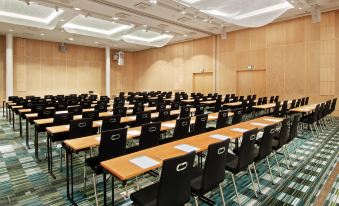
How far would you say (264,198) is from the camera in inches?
123

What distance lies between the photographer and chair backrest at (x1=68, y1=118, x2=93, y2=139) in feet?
13.0

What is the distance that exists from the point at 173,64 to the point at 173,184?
16487 millimetres

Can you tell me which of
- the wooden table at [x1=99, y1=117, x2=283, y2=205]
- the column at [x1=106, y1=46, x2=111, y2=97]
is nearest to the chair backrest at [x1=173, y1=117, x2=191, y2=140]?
the wooden table at [x1=99, y1=117, x2=283, y2=205]

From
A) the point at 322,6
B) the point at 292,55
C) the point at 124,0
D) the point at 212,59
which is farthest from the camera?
the point at 212,59

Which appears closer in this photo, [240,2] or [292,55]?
[240,2]

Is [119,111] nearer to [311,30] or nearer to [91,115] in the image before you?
[91,115]

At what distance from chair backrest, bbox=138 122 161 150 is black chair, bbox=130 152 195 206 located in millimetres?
1386

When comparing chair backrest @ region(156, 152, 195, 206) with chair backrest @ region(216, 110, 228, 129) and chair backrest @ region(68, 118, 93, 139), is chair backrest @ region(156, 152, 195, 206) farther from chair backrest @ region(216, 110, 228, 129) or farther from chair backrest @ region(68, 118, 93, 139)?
chair backrest @ region(216, 110, 228, 129)

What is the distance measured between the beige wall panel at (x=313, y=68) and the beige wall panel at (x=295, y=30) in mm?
612

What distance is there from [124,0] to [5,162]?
694 centimetres

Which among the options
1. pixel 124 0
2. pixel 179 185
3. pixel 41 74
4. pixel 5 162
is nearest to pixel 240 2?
pixel 124 0

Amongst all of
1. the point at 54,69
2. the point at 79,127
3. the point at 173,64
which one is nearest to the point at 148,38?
the point at 173,64

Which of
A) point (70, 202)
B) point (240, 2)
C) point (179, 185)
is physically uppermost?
point (240, 2)

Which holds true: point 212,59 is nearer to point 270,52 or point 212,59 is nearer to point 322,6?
point 270,52
